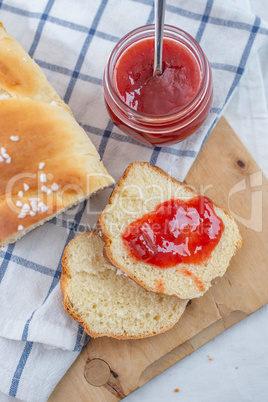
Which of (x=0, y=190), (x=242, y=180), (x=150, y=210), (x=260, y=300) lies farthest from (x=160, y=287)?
(x=0, y=190)

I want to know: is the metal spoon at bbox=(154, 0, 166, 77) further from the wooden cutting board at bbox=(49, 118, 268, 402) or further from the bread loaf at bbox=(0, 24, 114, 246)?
the wooden cutting board at bbox=(49, 118, 268, 402)

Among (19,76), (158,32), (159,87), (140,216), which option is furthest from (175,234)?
(19,76)

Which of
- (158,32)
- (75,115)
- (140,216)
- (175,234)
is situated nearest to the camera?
(158,32)

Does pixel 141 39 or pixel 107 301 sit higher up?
pixel 141 39

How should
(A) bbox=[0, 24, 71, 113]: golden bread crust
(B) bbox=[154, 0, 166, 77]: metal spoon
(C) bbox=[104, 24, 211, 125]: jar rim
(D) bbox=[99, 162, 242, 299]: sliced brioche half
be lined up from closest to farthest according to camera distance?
(B) bbox=[154, 0, 166, 77]: metal spoon
(C) bbox=[104, 24, 211, 125]: jar rim
(A) bbox=[0, 24, 71, 113]: golden bread crust
(D) bbox=[99, 162, 242, 299]: sliced brioche half

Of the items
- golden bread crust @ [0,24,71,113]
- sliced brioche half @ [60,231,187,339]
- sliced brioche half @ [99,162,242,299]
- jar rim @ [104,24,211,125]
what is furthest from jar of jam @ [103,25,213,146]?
sliced brioche half @ [60,231,187,339]

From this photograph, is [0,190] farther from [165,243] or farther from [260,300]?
[260,300]

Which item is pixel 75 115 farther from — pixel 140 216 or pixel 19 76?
pixel 140 216
